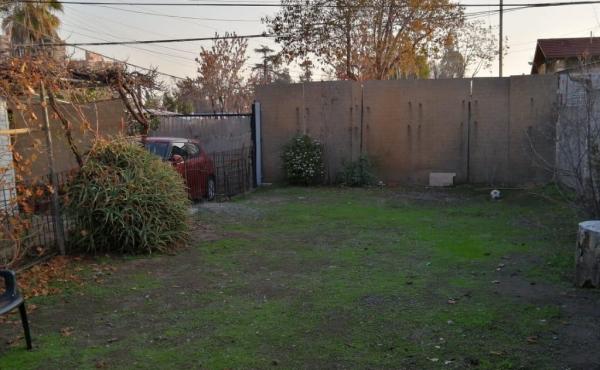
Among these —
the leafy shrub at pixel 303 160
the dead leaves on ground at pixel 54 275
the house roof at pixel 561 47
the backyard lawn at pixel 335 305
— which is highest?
the house roof at pixel 561 47

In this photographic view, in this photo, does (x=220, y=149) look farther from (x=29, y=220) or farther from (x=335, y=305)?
(x=335, y=305)

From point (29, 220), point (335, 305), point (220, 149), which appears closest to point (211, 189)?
point (220, 149)

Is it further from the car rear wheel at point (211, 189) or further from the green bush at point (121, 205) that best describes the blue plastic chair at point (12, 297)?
the car rear wheel at point (211, 189)

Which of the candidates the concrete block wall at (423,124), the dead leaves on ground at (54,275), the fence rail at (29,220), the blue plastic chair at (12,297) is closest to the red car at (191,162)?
the concrete block wall at (423,124)

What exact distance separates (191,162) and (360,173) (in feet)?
13.4

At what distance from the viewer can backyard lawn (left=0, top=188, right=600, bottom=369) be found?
3.92m

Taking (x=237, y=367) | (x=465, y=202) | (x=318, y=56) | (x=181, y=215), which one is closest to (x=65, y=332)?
(x=237, y=367)

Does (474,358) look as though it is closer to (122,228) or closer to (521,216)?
(122,228)

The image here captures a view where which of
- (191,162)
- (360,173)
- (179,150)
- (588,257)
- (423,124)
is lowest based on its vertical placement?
(588,257)

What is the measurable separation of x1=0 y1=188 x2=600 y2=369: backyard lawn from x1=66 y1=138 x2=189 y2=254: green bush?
0.98 ft

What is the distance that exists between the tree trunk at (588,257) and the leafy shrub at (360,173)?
783 centimetres

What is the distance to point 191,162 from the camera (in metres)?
11.2

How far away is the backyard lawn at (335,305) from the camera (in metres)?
3.92

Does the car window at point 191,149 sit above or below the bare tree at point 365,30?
below
